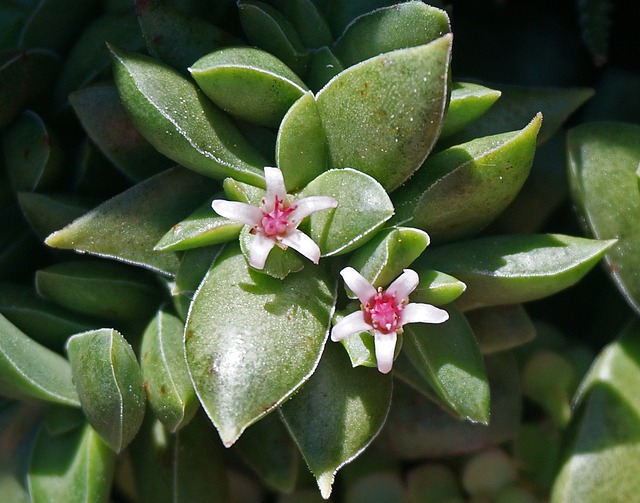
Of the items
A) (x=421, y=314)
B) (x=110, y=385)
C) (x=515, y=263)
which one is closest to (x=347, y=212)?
(x=421, y=314)

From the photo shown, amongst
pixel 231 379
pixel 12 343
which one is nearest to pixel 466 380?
pixel 231 379

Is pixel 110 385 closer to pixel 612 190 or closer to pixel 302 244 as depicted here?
pixel 302 244

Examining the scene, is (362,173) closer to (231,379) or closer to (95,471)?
(231,379)

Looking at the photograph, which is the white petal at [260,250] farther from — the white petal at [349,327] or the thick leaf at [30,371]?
the thick leaf at [30,371]

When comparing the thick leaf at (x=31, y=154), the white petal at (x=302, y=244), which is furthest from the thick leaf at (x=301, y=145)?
the thick leaf at (x=31, y=154)

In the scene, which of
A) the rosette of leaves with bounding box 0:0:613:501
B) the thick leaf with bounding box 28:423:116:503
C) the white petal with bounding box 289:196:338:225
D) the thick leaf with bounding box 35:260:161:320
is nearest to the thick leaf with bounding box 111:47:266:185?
the rosette of leaves with bounding box 0:0:613:501
